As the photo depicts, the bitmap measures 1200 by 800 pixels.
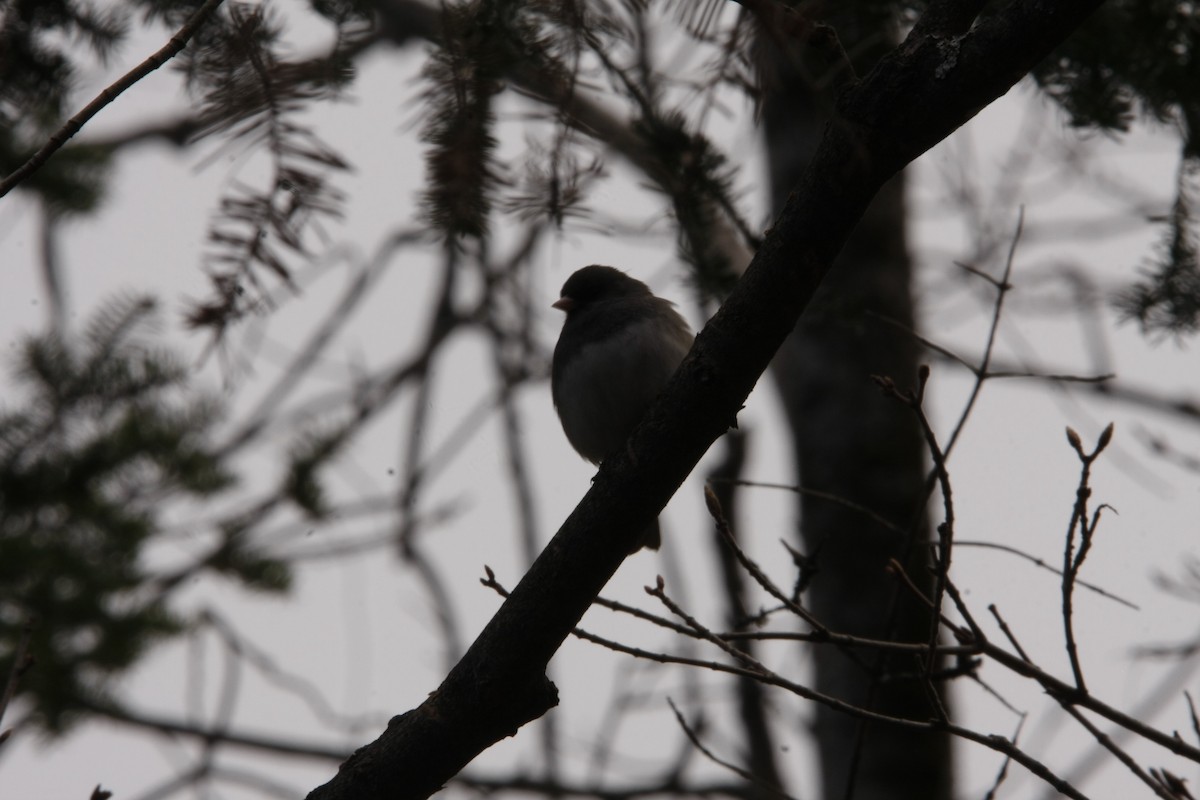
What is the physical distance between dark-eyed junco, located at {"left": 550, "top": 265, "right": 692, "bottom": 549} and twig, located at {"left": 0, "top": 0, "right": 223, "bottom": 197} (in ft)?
5.32

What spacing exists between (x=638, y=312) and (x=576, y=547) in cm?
144

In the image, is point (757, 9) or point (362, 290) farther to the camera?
point (362, 290)

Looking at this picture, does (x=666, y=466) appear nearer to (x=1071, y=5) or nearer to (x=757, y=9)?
(x=757, y=9)

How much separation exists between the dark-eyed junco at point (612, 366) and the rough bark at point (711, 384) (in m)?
0.93

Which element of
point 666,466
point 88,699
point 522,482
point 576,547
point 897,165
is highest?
point 522,482

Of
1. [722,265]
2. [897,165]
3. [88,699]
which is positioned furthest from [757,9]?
[88,699]

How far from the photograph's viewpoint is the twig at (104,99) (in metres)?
1.33

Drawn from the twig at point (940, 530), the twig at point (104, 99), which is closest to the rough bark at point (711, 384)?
the twig at point (940, 530)

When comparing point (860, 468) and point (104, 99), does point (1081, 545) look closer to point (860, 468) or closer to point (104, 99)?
point (104, 99)

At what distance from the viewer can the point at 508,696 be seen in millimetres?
1937

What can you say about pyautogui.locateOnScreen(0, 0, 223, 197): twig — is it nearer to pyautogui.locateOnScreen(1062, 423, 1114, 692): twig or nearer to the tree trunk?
pyautogui.locateOnScreen(1062, 423, 1114, 692): twig

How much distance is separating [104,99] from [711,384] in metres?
0.86

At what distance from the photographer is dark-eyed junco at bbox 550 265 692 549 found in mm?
3006

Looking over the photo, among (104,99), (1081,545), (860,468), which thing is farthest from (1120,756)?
(860,468)
